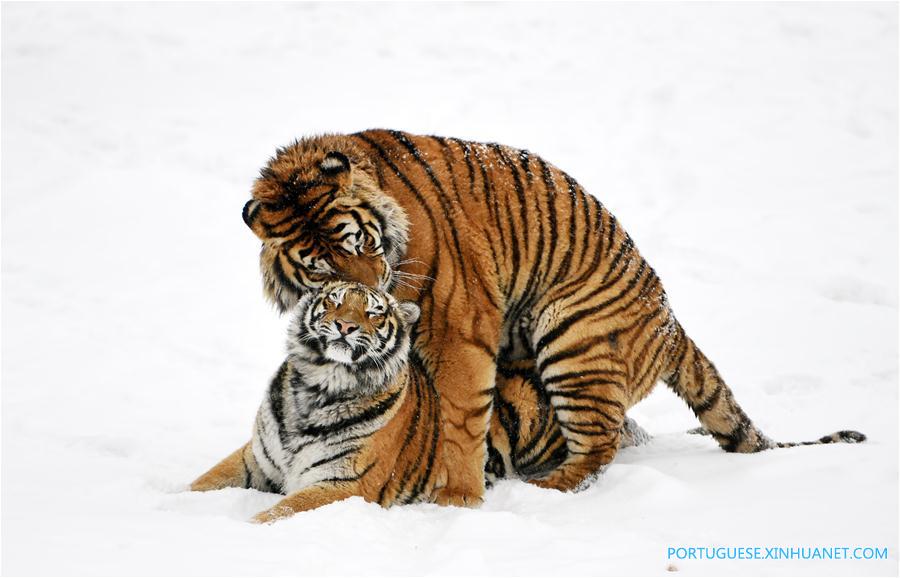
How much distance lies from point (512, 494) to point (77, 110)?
643 centimetres

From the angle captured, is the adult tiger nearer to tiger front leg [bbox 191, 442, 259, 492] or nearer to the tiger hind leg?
the tiger hind leg

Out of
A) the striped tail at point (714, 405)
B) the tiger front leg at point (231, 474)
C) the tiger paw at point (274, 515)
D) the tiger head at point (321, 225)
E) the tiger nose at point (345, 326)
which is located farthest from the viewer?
the striped tail at point (714, 405)

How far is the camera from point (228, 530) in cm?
303

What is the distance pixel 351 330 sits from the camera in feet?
11.6

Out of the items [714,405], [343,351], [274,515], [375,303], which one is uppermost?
[375,303]

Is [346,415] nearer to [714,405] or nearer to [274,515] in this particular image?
[274,515]

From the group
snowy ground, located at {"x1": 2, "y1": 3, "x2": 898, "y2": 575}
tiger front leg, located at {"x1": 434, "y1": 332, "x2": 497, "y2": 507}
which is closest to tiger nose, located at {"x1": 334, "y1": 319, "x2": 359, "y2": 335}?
tiger front leg, located at {"x1": 434, "y1": 332, "x2": 497, "y2": 507}

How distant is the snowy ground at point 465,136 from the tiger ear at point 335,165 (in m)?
1.19

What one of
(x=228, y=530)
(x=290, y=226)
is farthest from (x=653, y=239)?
(x=228, y=530)

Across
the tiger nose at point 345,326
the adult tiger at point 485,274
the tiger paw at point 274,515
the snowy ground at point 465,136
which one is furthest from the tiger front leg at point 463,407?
the tiger paw at point 274,515

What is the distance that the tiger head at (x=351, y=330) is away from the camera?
3.53 metres

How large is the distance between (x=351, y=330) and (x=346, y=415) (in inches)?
Result: 12.7

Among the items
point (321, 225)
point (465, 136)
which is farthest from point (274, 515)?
point (465, 136)

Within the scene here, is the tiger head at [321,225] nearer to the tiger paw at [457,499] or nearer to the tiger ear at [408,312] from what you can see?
the tiger ear at [408,312]
